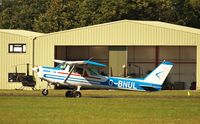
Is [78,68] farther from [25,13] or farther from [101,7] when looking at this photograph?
[25,13]

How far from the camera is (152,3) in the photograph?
323ft

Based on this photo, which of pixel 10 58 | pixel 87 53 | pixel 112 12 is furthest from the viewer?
pixel 112 12

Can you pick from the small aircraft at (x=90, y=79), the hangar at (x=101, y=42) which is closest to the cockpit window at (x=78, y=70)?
the small aircraft at (x=90, y=79)

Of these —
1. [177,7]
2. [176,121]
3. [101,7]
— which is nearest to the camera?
[176,121]

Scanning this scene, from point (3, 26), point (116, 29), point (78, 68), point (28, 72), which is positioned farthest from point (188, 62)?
point (3, 26)

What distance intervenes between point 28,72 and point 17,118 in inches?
1679

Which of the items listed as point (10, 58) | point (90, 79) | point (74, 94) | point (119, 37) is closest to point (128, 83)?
point (90, 79)

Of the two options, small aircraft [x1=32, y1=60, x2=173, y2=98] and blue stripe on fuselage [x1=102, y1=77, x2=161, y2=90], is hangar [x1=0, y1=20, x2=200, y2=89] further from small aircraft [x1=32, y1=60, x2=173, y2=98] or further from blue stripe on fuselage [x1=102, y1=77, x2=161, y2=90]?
blue stripe on fuselage [x1=102, y1=77, x2=161, y2=90]

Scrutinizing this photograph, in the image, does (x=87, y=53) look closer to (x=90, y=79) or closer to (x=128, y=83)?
(x=90, y=79)

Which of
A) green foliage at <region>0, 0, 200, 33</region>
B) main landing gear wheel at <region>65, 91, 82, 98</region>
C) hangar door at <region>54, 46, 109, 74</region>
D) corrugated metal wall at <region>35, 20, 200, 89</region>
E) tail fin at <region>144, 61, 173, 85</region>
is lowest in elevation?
main landing gear wheel at <region>65, 91, 82, 98</region>

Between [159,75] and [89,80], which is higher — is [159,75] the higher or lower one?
the higher one

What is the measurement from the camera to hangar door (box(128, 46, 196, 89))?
258ft

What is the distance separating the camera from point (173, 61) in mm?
78938

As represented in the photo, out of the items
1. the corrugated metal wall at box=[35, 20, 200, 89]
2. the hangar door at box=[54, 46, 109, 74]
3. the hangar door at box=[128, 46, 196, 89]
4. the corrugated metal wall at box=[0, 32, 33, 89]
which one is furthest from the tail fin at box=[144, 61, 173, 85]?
the hangar door at box=[54, 46, 109, 74]
